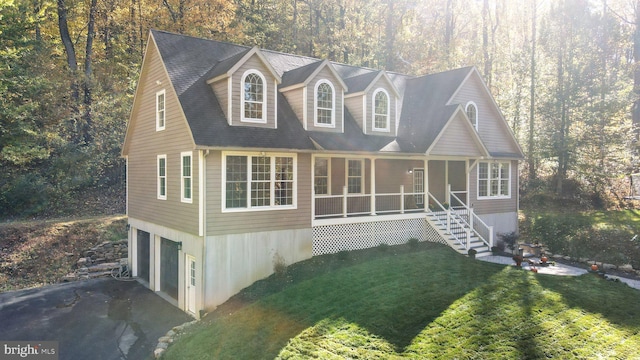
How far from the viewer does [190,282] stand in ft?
47.1

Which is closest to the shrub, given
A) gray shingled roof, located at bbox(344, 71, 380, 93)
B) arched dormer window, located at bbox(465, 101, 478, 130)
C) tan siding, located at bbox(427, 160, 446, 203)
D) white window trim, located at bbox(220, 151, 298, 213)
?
tan siding, located at bbox(427, 160, 446, 203)

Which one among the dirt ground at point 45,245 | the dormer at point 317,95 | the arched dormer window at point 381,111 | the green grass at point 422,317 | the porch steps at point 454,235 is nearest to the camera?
the green grass at point 422,317

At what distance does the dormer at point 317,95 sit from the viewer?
16.1 metres

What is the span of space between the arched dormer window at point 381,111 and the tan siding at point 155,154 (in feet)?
26.8

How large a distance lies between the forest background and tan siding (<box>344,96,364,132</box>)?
49.8ft

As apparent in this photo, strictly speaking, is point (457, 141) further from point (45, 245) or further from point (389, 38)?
point (389, 38)

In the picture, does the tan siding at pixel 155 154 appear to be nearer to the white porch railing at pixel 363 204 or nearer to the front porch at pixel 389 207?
the front porch at pixel 389 207

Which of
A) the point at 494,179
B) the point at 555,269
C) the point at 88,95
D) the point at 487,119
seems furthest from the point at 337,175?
the point at 88,95

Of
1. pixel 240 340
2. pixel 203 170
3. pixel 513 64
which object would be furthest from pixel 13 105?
pixel 513 64

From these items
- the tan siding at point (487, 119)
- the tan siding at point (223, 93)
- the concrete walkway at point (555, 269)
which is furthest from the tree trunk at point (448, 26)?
the tan siding at point (223, 93)

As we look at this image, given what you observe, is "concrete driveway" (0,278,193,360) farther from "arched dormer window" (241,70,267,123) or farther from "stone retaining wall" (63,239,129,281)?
"arched dormer window" (241,70,267,123)

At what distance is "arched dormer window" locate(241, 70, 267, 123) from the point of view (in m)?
14.5

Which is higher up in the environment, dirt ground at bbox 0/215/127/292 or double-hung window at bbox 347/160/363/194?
double-hung window at bbox 347/160/363/194

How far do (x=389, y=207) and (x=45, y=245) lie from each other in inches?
614
